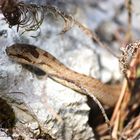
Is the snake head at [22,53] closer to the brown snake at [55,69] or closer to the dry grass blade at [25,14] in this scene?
the brown snake at [55,69]

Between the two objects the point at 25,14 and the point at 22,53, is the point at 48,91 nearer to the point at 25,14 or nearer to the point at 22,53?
the point at 22,53

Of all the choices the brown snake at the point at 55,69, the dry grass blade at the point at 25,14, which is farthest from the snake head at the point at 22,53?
the dry grass blade at the point at 25,14

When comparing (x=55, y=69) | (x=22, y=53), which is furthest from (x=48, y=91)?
(x=22, y=53)

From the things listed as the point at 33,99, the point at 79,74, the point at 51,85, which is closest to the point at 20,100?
the point at 33,99

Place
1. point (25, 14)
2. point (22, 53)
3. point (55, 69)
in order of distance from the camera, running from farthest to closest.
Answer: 1. point (55, 69)
2. point (22, 53)
3. point (25, 14)

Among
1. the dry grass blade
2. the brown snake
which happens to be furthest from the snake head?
the dry grass blade

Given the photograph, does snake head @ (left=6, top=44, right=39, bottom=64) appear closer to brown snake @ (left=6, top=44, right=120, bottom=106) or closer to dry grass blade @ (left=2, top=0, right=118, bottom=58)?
brown snake @ (left=6, top=44, right=120, bottom=106)

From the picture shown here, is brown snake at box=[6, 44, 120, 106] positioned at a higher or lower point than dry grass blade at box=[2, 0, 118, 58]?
lower

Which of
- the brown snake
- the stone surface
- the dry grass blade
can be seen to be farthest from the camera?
the brown snake
